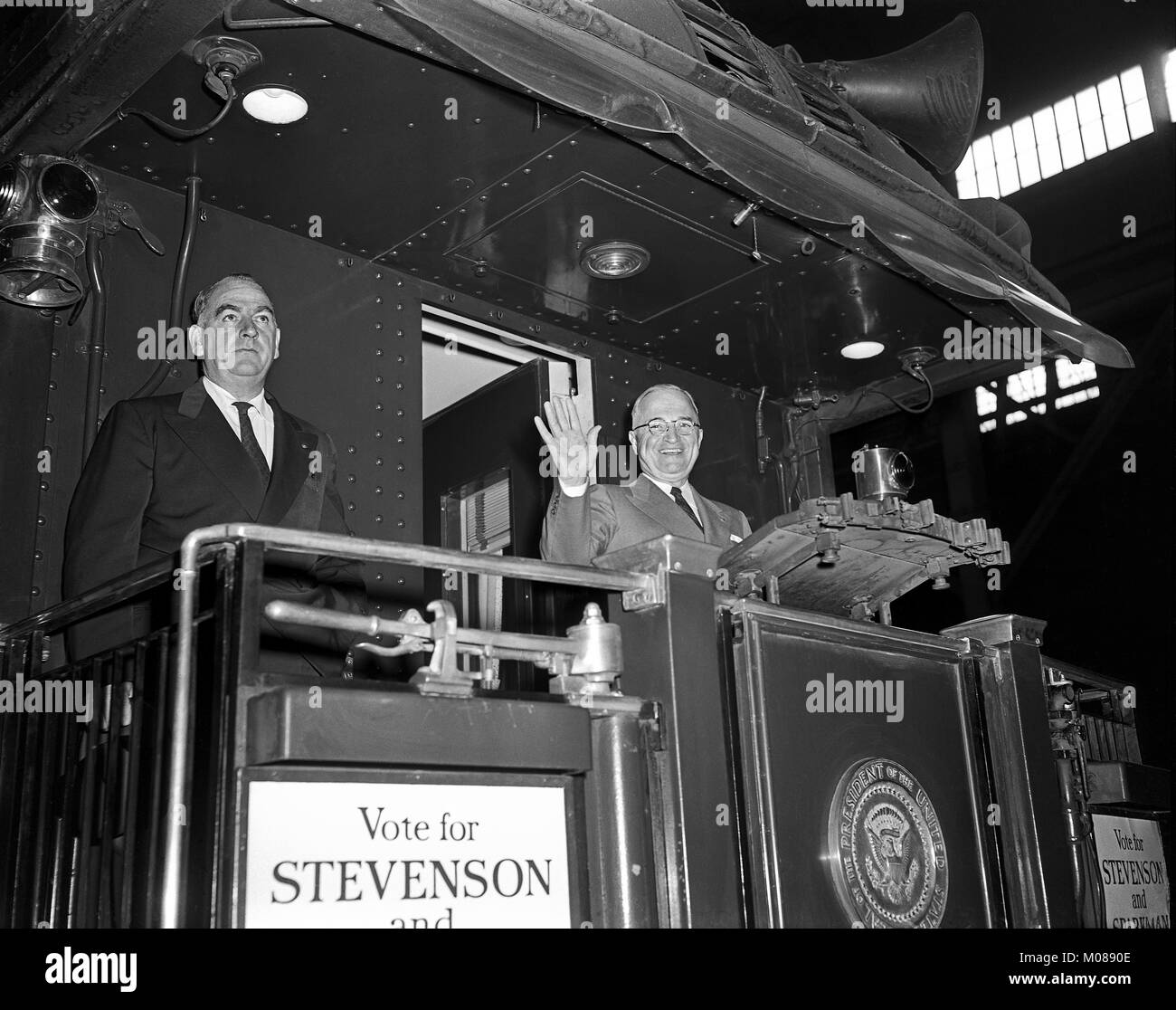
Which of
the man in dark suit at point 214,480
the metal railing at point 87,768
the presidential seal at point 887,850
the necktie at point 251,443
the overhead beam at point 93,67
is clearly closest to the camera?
the metal railing at point 87,768

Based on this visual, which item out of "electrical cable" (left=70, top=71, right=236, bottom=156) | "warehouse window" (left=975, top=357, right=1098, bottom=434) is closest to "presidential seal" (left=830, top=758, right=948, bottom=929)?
"electrical cable" (left=70, top=71, right=236, bottom=156)

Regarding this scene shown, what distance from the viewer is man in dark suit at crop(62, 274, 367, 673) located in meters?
3.17

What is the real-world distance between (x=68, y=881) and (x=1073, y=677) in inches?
129

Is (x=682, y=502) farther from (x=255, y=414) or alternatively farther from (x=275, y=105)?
(x=275, y=105)

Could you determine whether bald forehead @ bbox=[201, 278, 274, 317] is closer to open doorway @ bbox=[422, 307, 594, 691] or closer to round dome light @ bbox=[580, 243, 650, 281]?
open doorway @ bbox=[422, 307, 594, 691]

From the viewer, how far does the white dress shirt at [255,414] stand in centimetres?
361

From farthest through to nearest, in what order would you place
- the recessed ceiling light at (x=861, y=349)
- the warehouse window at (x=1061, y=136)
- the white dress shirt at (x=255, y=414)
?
the warehouse window at (x=1061, y=136)
the recessed ceiling light at (x=861, y=349)
the white dress shirt at (x=255, y=414)

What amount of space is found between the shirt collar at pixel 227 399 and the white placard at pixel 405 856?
6.26 feet

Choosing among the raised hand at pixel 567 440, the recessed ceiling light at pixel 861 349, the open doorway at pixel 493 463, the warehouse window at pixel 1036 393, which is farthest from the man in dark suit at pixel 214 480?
the warehouse window at pixel 1036 393

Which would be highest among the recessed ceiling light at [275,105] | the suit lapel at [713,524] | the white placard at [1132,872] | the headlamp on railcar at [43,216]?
the recessed ceiling light at [275,105]

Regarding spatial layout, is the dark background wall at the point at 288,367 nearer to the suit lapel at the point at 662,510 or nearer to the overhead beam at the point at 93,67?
the overhead beam at the point at 93,67

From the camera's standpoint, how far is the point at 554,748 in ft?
7.49

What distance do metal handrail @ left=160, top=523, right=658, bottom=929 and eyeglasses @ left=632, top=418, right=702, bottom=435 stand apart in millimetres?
1639
